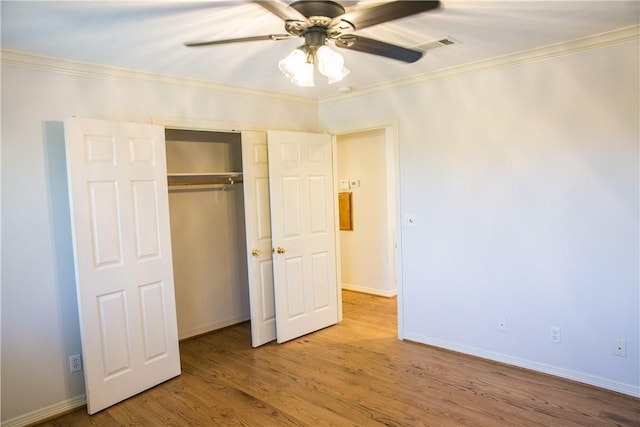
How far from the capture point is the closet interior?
4.03 meters

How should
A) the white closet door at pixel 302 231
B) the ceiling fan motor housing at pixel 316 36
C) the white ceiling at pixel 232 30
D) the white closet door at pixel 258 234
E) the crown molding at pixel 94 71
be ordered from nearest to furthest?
the ceiling fan motor housing at pixel 316 36 → the white ceiling at pixel 232 30 → the crown molding at pixel 94 71 → the white closet door at pixel 258 234 → the white closet door at pixel 302 231

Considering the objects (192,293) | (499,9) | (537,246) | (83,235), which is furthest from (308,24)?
(192,293)

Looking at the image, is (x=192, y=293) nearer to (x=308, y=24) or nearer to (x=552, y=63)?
(x=308, y=24)

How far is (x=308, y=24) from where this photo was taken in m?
1.86

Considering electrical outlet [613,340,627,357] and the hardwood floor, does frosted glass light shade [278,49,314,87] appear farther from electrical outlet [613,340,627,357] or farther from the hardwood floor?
electrical outlet [613,340,627,357]

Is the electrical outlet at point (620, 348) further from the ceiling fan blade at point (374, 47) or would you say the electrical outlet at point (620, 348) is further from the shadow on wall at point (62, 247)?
the shadow on wall at point (62, 247)

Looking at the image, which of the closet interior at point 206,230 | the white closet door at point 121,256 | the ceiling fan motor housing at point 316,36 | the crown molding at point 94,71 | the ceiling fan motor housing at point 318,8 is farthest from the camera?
the closet interior at point 206,230

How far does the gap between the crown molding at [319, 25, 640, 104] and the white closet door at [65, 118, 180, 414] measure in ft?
7.20

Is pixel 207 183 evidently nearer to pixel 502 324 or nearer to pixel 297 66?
pixel 297 66

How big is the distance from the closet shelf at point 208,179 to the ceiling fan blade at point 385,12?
7.87 feet

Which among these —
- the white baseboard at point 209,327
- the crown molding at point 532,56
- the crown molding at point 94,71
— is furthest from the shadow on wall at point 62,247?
the crown molding at point 532,56

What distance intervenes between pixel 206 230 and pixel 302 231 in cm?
101

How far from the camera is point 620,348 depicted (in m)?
2.83

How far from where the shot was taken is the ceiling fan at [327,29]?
1.64m
